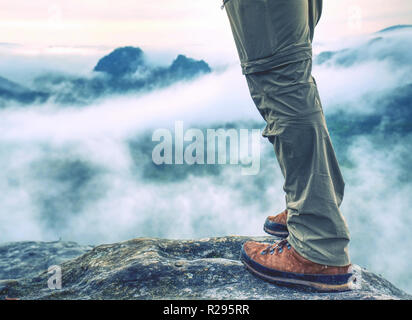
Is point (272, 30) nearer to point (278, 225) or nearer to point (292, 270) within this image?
point (292, 270)

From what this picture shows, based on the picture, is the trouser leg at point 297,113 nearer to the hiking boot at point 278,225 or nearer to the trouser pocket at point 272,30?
the trouser pocket at point 272,30

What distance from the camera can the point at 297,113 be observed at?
2.00 m

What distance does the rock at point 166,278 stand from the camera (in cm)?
217

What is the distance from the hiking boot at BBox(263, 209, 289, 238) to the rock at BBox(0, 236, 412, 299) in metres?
0.34

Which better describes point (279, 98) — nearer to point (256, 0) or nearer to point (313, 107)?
point (313, 107)

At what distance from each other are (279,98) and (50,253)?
3375 millimetres

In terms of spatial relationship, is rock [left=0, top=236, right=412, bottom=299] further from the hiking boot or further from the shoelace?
the hiking boot

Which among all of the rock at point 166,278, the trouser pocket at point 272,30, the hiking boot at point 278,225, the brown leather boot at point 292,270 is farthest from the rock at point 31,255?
the trouser pocket at point 272,30

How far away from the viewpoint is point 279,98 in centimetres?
202

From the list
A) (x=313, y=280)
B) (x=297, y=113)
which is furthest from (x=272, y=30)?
(x=313, y=280)

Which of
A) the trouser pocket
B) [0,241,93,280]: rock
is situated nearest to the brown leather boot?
the trouser pocket

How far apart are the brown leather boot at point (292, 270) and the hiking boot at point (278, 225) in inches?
19.8

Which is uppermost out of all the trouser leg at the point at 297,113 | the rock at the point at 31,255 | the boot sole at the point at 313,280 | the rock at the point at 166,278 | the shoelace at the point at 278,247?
the trouser leg at the point at 297,113

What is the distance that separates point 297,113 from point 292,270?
0.85 meters
